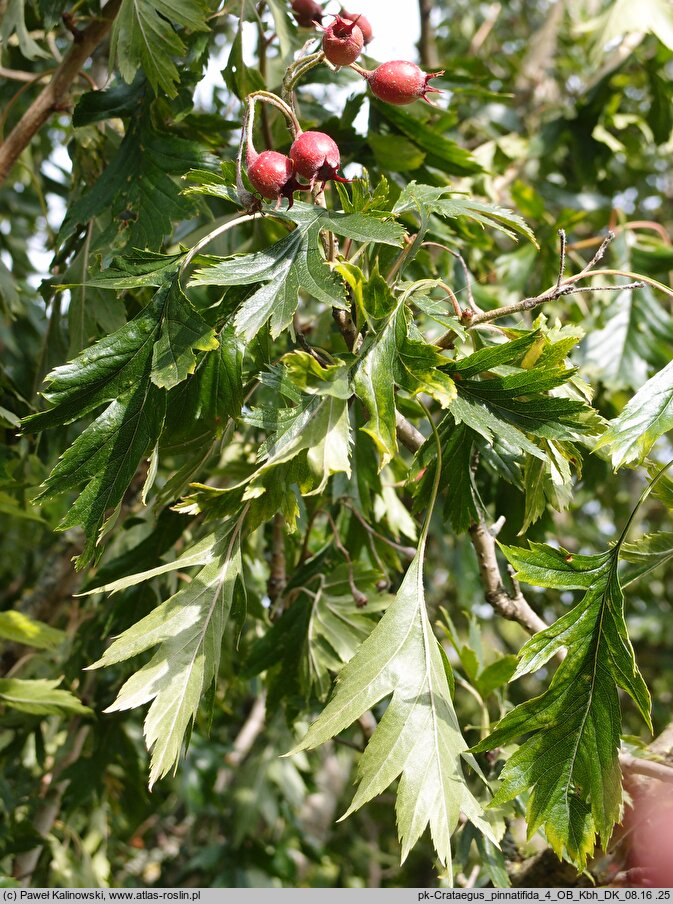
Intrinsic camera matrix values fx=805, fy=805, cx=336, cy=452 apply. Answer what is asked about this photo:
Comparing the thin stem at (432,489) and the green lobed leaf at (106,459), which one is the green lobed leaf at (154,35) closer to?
the green lobed leaf at (106,459)

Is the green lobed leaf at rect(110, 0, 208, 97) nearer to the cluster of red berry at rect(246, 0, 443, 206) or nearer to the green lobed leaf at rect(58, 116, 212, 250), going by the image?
the green lobed leaf at rect(58, 116, 212, 250)

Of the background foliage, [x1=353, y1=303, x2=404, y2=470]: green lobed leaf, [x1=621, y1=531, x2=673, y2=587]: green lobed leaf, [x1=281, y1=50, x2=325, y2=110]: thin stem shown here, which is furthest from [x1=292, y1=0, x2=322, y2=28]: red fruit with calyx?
[x1=621, y1=531, x2=673, y2=587]: green lobed leaf

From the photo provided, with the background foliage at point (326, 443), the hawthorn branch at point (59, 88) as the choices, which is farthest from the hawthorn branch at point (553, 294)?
the hawthorn branch at point (59, 88)

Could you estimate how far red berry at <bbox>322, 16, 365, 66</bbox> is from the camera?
0.86m

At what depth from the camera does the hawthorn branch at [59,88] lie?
1.29 metres

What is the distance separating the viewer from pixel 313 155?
81 cm

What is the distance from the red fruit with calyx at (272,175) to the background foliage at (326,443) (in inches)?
2.1

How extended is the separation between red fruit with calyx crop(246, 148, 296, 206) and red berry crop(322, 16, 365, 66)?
0.46 ft

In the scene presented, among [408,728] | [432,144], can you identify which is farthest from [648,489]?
[432,144]

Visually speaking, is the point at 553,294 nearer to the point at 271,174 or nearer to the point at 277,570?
the point at 271,174

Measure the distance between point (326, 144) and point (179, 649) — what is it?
550 mm

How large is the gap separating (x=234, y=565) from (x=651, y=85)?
6.30 ft

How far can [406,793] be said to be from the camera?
0.79 meters

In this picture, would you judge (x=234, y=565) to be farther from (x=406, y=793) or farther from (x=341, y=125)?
(x=341, y=125)
